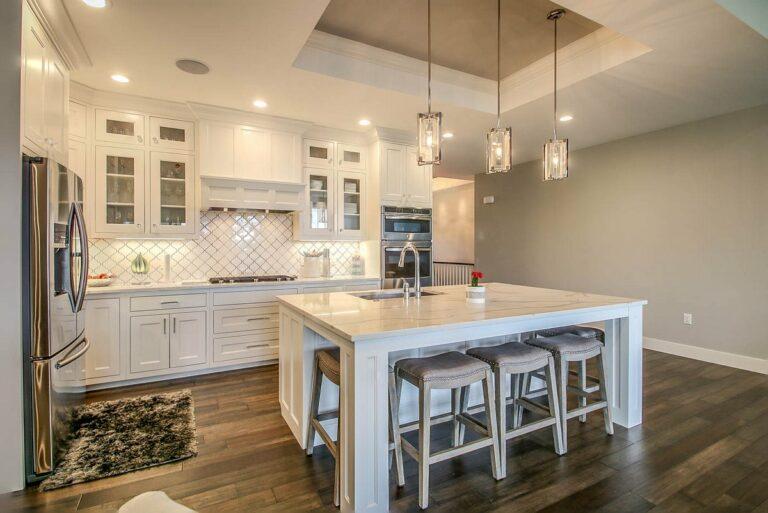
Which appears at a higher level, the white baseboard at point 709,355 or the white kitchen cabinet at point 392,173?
the white kitchen cabinet at point 392,173

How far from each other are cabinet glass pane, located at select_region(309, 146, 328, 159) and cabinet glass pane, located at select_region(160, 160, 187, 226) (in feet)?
4.40

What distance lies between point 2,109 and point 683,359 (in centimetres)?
586

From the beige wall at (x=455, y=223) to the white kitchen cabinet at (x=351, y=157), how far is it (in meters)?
4.26

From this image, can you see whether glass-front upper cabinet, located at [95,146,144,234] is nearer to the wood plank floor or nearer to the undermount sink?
the wood plank floor

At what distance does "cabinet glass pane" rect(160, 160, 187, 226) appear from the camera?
3.76 m

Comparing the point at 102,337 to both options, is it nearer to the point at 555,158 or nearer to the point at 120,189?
the point at 120,189

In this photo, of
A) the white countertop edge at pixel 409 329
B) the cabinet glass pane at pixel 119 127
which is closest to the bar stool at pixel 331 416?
the white countertop edge at pixel 409 329

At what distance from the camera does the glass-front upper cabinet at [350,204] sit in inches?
180

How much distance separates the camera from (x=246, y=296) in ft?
12.5

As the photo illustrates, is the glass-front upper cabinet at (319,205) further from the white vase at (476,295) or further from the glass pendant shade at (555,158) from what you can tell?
the glass pendant shade at (555,158)

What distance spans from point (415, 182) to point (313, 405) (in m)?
3.20

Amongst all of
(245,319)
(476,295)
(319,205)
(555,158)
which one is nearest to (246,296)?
(245,319)

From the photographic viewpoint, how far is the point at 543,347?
2.43 meters

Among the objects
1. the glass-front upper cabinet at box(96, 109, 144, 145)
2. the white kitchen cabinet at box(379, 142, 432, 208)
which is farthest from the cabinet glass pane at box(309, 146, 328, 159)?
the glass-front upper cabinet at box(96, 109, 144, 145)
